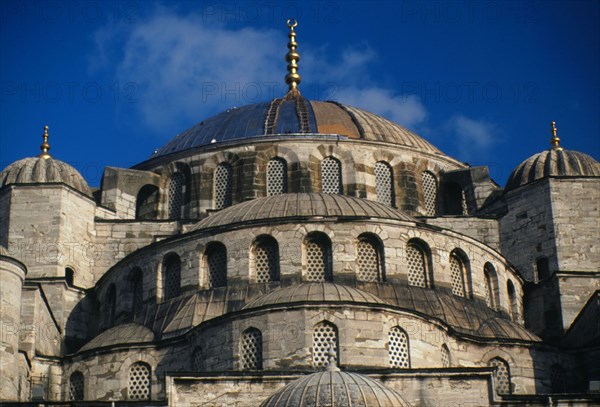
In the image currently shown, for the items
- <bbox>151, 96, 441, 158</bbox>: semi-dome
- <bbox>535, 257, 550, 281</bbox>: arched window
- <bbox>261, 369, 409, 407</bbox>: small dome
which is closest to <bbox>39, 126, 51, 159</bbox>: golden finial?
<bbox>151, 96, 441, 158</bbox>: semi-dome

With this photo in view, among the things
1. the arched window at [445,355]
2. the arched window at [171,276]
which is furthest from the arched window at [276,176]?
the arched window at [445,355]

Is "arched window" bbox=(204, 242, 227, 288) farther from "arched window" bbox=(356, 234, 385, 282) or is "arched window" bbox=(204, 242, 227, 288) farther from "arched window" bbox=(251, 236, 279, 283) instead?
"arched window" bbox=(356, 234, 385, 282)

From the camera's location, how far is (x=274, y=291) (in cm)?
4469

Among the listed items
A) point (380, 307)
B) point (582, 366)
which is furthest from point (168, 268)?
point (582, 366)

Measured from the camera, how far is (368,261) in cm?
4772

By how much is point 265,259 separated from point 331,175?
1025 centimetres

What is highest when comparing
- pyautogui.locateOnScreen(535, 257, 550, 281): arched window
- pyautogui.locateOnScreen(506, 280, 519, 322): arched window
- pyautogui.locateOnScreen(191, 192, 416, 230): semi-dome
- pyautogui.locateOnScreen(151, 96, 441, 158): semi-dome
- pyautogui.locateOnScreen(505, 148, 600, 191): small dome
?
pyautogui.locateOnScreen(151, 96, 441, 158): semi-dome

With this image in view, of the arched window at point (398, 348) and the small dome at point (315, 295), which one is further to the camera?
the small dome at point (315, 295)

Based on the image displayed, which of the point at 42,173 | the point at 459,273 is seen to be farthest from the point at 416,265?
the point at 42,173

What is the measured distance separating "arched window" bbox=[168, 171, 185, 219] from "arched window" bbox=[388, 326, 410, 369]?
16.0 meters

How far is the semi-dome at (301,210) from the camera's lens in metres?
48.6

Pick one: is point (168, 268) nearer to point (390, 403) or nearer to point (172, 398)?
point (172, 398)

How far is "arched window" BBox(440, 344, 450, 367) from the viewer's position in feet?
146

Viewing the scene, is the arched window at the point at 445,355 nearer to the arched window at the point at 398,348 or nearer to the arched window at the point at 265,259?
the arched window at the point at 398,348
